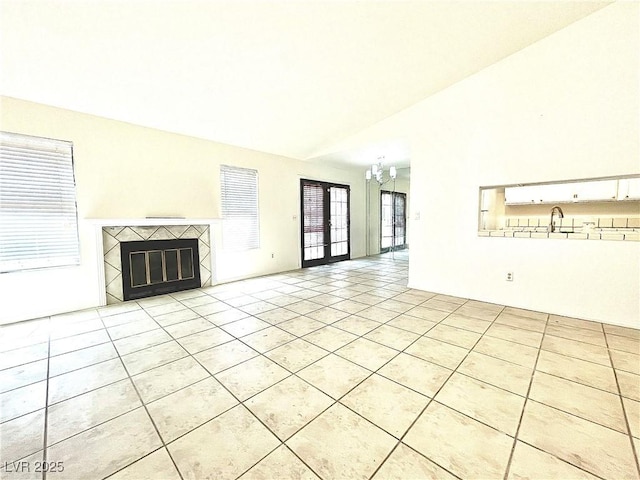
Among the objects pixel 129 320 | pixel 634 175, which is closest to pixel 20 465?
pixel 129 320

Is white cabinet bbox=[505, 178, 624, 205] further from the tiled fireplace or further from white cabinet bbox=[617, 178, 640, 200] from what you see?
the tiled fireplace

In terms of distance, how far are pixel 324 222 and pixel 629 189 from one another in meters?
4.92

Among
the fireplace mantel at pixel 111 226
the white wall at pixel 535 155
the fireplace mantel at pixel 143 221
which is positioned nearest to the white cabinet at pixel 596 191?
the white wall at pixel 535 155

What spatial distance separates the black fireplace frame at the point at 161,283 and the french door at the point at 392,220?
5.57m

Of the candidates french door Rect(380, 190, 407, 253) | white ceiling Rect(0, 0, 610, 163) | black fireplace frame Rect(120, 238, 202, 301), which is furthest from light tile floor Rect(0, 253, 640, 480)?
french door Rect(380, 190, 407, 253)

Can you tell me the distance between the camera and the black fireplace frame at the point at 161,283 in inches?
145

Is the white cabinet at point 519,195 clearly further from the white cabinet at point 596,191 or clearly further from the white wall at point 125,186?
the white wall at point 125,186

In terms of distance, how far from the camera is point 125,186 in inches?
141

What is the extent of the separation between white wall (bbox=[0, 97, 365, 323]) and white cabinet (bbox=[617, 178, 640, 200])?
502 centimetres

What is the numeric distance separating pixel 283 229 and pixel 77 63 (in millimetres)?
3747

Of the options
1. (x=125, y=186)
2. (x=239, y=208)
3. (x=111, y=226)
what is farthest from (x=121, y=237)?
(x=239, y=208)

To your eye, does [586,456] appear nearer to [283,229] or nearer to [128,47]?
[128,47]

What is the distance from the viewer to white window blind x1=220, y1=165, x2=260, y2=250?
4.66 metres

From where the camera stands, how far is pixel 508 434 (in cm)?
135
